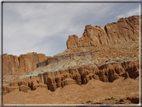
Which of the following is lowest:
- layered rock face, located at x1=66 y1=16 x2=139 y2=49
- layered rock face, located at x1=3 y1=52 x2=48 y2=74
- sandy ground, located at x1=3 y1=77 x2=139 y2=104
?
sandy ground, located at x1=3 y1=77 x2=139 y2=104

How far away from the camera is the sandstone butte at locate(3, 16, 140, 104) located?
163 feet

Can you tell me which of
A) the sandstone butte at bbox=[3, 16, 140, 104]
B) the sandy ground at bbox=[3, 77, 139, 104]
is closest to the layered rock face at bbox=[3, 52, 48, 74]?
the sandstone butte at bbox=[3, 16, 140, 104]

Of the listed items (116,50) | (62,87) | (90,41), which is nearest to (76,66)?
(62,87)

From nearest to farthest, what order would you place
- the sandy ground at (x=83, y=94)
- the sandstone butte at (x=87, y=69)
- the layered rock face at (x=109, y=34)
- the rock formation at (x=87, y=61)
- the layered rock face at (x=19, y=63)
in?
→ the sandy ground at (x=83, y=94), the sandstone butte at (x=87, y=69), the rock formation at (x=87, y=61), the layered rock face at (x=109, y=34), the layered rock face at (x=19, y=63)

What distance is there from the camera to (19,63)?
135 metres

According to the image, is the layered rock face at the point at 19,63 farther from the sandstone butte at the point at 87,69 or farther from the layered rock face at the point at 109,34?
the layered rock face at the point at 109,34

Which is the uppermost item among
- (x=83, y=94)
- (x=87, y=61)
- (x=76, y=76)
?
(x=87, y=61)

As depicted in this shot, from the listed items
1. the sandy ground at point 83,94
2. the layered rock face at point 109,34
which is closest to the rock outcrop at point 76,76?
the sandy ground at point 83,94

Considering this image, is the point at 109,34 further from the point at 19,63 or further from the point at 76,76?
the point at 19,63

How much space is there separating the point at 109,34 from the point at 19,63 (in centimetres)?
6662

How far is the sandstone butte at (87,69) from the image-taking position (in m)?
49.6

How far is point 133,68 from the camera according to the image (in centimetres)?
5381

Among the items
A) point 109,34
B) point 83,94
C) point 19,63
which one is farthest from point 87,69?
point 19,63

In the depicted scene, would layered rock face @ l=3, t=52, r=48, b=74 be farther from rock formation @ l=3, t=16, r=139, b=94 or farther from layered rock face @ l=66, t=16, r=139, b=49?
layered rock face @ l=66, t=16, r=139, b=49
